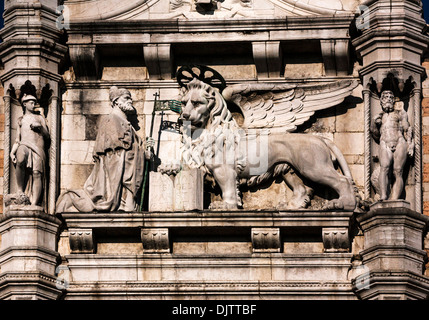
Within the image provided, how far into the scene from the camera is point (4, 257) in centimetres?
2719

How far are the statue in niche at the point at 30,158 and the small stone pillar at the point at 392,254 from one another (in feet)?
13.4

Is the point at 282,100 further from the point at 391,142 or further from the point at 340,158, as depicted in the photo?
the point at 391,142

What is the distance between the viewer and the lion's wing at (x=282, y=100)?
2791cm

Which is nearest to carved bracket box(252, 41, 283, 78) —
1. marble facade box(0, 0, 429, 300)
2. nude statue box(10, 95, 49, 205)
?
marble facade box(0, 0, 429, 300)

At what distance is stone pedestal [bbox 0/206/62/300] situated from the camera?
26.9m

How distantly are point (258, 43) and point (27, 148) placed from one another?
325 centimetres

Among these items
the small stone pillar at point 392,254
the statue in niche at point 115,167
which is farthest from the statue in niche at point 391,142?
the statue in niche at point 115,167

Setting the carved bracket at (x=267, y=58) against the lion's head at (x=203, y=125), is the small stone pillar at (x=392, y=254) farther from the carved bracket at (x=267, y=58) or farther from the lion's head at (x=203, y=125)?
the carved bracket at (x=267, y=58)

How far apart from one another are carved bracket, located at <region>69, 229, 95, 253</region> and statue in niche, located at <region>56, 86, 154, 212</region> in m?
0.31

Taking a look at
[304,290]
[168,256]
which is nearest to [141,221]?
[168,256]

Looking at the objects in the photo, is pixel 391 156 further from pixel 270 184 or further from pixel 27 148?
pixel 27 148

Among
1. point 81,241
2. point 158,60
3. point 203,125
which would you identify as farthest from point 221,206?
point 158,60

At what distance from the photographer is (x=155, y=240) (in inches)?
1069

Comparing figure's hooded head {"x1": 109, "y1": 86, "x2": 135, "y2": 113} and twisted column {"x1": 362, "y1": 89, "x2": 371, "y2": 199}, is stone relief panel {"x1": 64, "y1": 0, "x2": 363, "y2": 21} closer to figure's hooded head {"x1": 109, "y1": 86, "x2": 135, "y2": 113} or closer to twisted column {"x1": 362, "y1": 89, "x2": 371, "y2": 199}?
figure's hooded head {"x1": 109, "y1": 86, "x2": 135, "y2": 113}
